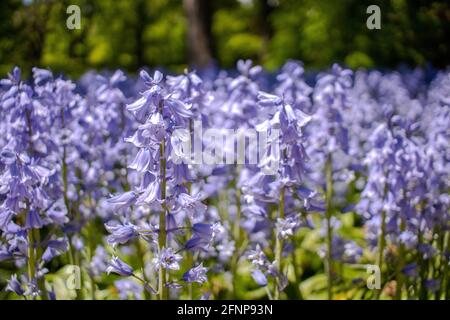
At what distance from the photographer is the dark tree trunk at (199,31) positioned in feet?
48.3

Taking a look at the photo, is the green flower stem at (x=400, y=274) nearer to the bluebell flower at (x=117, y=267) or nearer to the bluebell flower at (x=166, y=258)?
the bluebell flower at (x=166, y=258)

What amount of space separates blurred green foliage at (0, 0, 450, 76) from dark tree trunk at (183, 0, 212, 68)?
1.19 feet

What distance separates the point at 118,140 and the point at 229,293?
147 cm

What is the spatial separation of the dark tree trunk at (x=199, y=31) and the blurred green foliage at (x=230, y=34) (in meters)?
0.36

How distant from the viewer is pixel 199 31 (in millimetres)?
14844

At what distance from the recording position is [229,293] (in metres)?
4.57

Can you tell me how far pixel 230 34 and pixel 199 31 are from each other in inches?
659

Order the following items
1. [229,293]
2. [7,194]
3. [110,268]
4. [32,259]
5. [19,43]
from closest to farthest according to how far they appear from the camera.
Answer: [110,268], [7,194], [32,259], [229,293], [19,43]

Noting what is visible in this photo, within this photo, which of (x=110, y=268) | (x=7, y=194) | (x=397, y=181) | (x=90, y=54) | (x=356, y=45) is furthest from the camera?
(x=90, y=54)

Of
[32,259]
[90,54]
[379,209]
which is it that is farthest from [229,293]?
[90,54]

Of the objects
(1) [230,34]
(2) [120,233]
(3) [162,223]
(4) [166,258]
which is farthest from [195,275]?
(1) [230,34]

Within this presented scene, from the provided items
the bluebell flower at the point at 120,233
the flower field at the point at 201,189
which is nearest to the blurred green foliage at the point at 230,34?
the flower field at the point at 201,189

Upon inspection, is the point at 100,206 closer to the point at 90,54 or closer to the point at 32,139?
the point at 32,139

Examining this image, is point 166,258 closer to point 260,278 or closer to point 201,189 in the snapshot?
point 260,278
